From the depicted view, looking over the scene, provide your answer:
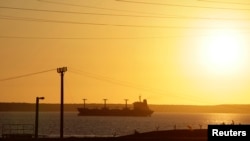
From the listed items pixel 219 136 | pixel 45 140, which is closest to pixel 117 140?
pixel 45 140

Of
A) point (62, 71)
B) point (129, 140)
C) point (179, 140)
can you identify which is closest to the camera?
point (179, 140)

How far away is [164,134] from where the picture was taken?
Result: 69188 mm

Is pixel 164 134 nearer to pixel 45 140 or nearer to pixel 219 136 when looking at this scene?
pixel 45 140

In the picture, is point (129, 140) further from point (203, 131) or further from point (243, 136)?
point (243, 136)

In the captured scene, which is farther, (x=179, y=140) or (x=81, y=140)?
(x=81, y=140)

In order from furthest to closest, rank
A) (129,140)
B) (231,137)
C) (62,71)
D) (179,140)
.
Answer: (62,71) → (129,140) → (179,140) → (231,137)

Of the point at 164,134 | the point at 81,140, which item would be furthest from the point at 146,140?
the point at 164,134

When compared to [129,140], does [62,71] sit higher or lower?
higher

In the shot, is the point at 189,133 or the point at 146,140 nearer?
the point at 146,140

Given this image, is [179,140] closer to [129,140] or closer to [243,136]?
[129,140]

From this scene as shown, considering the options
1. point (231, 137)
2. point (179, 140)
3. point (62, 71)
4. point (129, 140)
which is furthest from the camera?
point (62, 71)

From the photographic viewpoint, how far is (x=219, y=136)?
2839cm

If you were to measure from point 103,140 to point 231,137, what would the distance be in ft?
93.8

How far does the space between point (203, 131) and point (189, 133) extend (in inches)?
64.4
